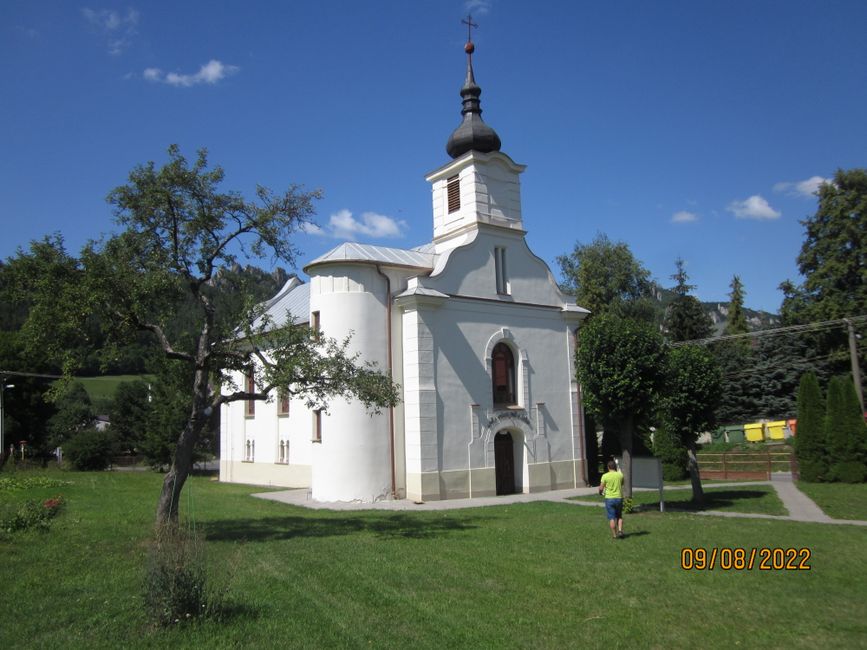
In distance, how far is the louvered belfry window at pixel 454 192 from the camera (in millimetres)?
26250

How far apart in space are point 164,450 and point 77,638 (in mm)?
34012

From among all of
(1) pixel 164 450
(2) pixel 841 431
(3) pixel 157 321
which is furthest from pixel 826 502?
(1) pixel 164 450

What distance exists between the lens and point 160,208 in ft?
45.8

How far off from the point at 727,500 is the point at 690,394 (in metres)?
3.99

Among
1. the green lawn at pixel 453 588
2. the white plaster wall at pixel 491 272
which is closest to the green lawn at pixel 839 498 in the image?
the green lawn at pixel 453 588

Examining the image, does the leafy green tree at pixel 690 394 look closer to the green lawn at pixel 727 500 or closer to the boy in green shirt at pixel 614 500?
the green lawn at pixel 727 500

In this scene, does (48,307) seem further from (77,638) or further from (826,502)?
(826,502)

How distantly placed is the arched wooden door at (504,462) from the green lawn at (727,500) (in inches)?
118

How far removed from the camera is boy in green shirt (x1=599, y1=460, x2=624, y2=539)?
1335 cm

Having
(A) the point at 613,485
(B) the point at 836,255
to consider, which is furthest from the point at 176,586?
(B) the point at 836,255

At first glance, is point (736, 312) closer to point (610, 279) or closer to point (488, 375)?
point (610, 279)

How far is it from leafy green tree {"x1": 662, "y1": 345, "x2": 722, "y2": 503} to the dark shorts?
5476mm

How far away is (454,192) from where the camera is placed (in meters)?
26.5
